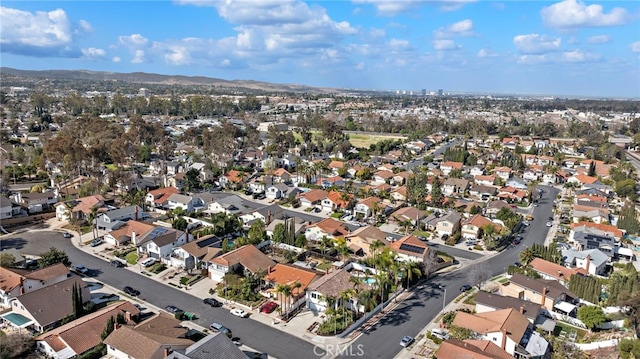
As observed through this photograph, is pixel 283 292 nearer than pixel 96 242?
Yes

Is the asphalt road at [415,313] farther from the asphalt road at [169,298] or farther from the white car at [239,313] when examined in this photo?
the white car at [239,313]

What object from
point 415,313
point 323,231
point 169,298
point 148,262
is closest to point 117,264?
point 148,262

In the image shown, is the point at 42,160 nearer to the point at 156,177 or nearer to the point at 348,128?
the point at 156,177

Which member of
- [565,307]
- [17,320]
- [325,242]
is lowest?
[17,320]

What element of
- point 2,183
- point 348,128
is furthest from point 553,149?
point 2,183

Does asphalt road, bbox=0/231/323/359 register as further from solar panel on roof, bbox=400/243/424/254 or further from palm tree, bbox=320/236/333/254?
solar panel on roof, bbox=400/243/424/254

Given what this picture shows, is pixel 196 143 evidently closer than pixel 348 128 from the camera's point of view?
Yes

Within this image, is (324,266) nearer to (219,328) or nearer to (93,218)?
(219,328)
